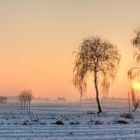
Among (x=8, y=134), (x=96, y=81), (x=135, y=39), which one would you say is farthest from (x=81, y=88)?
(x=8, y=134)

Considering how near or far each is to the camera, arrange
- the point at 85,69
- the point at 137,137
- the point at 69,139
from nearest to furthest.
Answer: the point at 69,139 → the point at 137,137 → the point at 85,69

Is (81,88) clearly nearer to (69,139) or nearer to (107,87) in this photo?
(107,87)

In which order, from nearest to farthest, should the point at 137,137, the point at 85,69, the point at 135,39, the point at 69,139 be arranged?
the point at 69,139, the point at 137,137, the point at 135,39, the point at 85,69

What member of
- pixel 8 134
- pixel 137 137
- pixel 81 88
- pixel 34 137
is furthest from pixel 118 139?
pixel 81 88

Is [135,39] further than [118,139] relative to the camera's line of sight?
Yes

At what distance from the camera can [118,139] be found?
19156 millimetres

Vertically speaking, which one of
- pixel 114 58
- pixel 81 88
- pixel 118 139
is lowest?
pixel 118 139

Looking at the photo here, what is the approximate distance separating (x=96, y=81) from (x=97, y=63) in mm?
1863

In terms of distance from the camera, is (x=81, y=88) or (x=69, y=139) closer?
(x=69, y=139)

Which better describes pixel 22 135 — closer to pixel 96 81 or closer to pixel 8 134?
pixel 8 134

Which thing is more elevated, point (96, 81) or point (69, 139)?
point (96, 81)

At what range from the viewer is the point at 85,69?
50.2 metres

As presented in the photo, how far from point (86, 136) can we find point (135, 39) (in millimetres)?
24112

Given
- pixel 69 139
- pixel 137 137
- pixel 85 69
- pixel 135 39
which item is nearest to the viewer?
pixel 69 139
